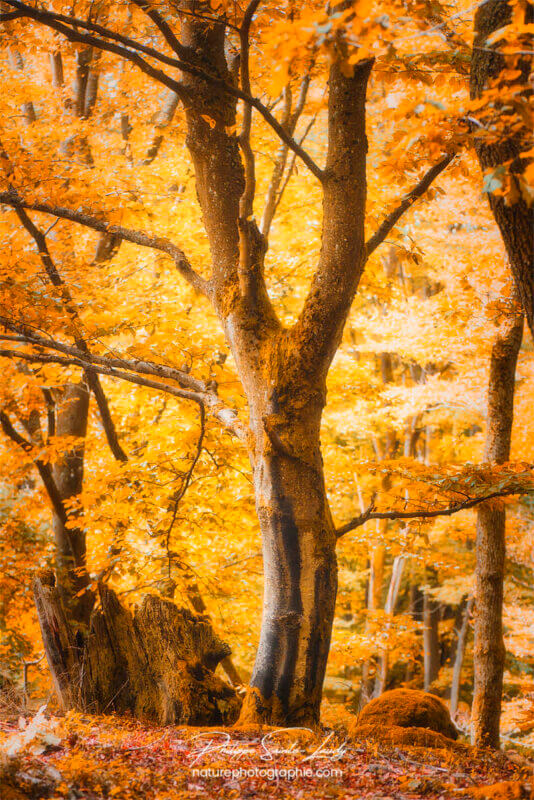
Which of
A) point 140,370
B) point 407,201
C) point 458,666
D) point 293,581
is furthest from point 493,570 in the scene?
point 458,666

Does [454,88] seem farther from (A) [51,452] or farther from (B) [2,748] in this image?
(A) [51,452]

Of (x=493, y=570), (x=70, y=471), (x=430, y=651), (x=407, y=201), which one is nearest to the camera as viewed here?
(x=407, y=201)

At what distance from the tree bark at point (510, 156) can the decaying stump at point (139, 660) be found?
12.2 ft

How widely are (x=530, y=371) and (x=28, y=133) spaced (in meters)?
8.37

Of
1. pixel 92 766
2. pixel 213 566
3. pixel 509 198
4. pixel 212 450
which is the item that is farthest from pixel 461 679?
pixel 509 198

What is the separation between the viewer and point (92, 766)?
2697mm

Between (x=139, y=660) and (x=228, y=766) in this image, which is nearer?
(x=228, y=766)

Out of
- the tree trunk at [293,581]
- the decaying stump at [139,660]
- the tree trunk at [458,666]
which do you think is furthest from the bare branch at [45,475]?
the tree trunk at [458,666]

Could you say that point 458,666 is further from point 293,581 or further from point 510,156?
point 510,156

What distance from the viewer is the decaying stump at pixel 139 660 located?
4570mm

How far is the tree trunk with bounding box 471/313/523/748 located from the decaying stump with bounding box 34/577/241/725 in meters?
2.92

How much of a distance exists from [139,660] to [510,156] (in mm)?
4544

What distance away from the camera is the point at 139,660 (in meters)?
4.83

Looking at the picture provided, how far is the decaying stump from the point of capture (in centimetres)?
457
